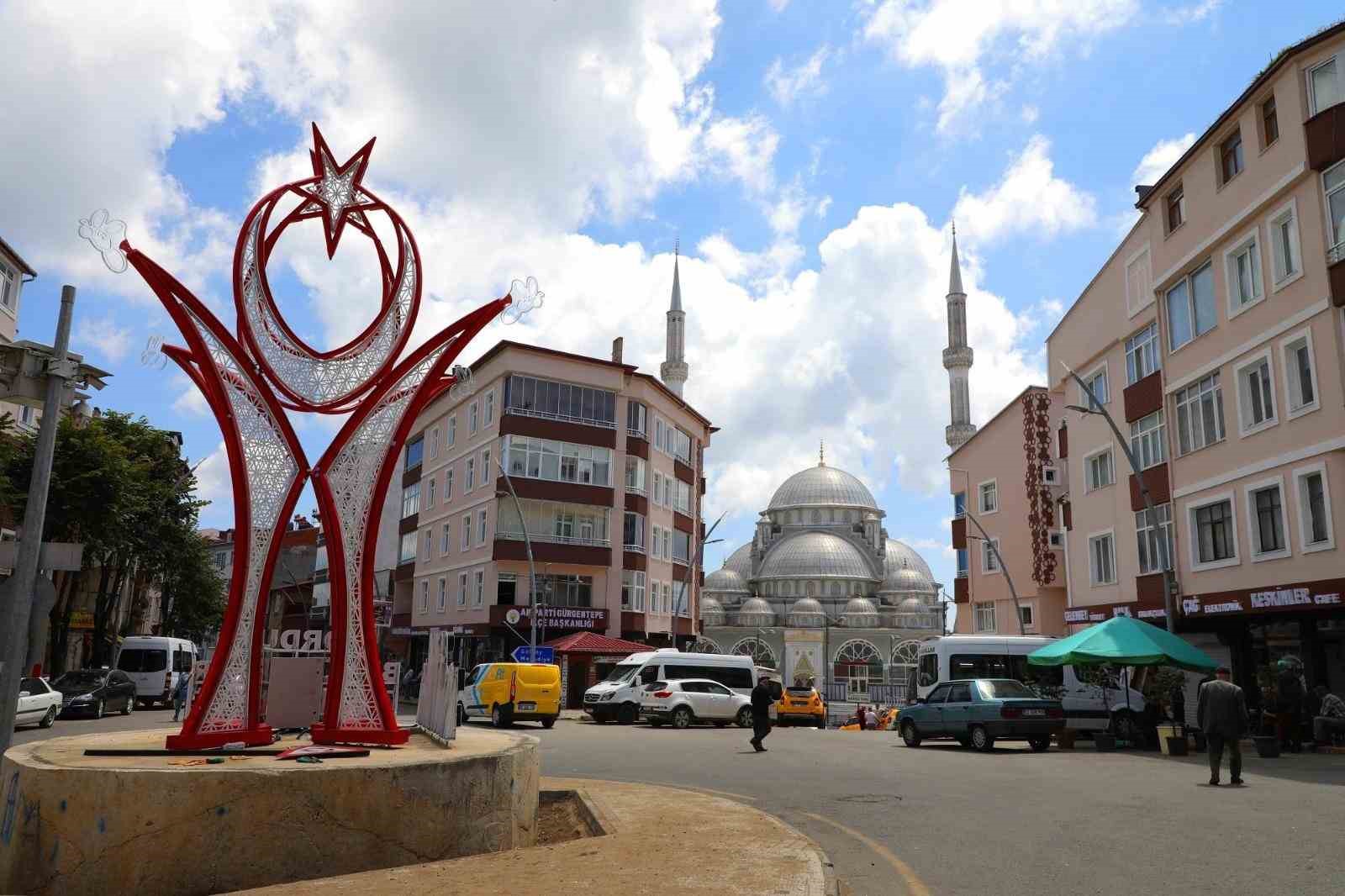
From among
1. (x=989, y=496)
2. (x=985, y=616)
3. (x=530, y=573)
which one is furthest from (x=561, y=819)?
(x=985, y=616)

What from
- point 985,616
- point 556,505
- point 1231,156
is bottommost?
point 985,616

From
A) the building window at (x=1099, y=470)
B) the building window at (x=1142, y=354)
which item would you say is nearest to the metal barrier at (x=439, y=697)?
the building window at (x=1142, y=354)

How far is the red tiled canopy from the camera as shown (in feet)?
126

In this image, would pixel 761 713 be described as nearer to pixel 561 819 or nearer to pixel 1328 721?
pixel 561 819

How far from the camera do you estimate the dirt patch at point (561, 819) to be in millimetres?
9741

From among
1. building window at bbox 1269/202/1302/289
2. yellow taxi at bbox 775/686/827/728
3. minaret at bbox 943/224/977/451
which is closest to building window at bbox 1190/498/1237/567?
building window at bbox 1269/202/1302/289

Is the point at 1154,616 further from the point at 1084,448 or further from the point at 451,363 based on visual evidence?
the point at 451,363

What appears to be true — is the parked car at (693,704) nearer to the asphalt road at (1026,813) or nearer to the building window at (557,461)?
the asphalt road at (1026,813)

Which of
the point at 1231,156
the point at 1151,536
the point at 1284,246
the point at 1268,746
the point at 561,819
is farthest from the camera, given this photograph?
the point at 1151,536

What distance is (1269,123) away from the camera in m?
21.9

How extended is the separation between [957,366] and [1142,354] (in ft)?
175

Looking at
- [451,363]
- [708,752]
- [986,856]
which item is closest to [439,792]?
[986,856]

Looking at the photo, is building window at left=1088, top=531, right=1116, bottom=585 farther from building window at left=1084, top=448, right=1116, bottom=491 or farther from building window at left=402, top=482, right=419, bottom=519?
building window at left=402, top=482, right=419, bottom=519

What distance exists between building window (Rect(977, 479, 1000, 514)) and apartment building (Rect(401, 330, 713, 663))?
14060 millimetres
